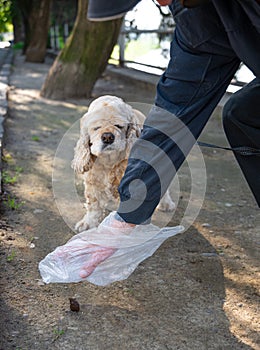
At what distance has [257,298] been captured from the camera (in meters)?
2.62

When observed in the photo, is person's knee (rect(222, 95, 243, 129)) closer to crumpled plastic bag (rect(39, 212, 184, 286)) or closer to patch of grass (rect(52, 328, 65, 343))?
crumpled plastic bag (rect(39, 212, 184, 286))

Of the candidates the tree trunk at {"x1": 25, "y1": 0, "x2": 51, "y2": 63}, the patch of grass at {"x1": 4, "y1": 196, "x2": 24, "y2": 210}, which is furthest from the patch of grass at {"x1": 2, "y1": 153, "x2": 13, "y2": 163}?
Answer: the tree trunk at {"x1": 25, "y1": 0, "x2": 51, "y2": 63}

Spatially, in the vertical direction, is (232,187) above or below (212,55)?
below

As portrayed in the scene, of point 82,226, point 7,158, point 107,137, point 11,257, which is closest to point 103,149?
point 107,137

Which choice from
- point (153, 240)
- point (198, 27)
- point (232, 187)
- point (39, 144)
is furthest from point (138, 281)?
point (39, 144)

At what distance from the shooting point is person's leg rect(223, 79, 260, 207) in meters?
2.26

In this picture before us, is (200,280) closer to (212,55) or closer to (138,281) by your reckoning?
(138,281)

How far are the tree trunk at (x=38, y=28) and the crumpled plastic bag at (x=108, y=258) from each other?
1587 centimetres

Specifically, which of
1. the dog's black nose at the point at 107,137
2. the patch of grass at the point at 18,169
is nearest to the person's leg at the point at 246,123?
the dog's black nose at the point at 107,137

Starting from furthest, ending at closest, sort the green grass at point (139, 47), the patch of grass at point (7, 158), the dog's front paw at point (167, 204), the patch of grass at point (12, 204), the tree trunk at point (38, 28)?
the tree trunk at point (38, 28) < the green grass at point (139, 47) < the patch of grass at point (7, 158) < the dog's front paw at point (167, 204) < the patch of grass at point (12, 204)

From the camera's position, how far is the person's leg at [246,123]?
2.26 meters

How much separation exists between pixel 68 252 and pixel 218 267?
0.90 metres

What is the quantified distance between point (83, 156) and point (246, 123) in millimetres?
1218

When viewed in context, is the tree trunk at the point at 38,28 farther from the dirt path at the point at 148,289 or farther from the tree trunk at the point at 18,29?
the dirt path at the point at 148,289
